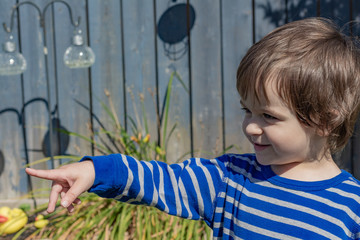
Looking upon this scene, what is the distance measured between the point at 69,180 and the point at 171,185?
1.02 feet

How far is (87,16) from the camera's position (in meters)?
3.41

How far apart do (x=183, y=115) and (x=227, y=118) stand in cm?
32

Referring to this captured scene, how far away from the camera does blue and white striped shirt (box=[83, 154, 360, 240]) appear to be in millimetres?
1169

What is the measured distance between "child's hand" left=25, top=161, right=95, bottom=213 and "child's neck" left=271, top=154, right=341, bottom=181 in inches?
19.7

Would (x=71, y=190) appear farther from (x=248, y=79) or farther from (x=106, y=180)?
(x=248, y=79)

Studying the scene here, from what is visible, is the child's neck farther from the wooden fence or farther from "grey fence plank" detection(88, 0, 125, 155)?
"grey fence plank" detection(88, 0, 125, 155)

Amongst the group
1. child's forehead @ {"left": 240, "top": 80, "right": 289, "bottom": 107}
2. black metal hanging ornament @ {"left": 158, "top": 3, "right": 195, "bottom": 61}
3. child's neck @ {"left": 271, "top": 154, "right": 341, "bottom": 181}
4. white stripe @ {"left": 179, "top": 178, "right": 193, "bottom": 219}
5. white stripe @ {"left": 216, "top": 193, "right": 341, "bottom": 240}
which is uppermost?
black metal hanging ornament @ {"left": 158, "top": 3, "right": 195, "bottom": 61}

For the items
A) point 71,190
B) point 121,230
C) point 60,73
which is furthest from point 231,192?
point 60,73

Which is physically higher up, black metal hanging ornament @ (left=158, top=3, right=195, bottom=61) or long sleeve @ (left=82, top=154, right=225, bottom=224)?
black metal hanging ornament @ (left=158, top=3, right=195, bottom=61)

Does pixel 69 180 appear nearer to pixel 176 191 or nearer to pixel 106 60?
pixel 176 191

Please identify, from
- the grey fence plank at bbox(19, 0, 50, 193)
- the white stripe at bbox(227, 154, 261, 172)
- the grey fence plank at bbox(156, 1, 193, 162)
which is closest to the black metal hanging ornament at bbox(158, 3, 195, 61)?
the grey fence plank at bbox(156, 1, 193, 162)

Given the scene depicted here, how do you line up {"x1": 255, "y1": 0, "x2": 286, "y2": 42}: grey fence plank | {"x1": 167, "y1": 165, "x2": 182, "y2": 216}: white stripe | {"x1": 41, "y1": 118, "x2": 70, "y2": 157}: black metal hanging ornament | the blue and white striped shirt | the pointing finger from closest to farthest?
the pointing finger, the blue and white striped shirt, {"x1": 167, "y1": 165, "x2": 182, "y2": 216}: white stripe, {"x1": 255, "y1": 0, "x2": 286, "y2": 42}: grey fence plank, {"x1": 41, "y1": 118, "x2": 70, "y2": 157}: black metal hanging ornament

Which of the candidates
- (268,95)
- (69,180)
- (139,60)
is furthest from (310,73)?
(139,60)

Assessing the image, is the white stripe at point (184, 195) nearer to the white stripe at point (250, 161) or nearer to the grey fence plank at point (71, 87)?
the white stripe at point (250, 161)
